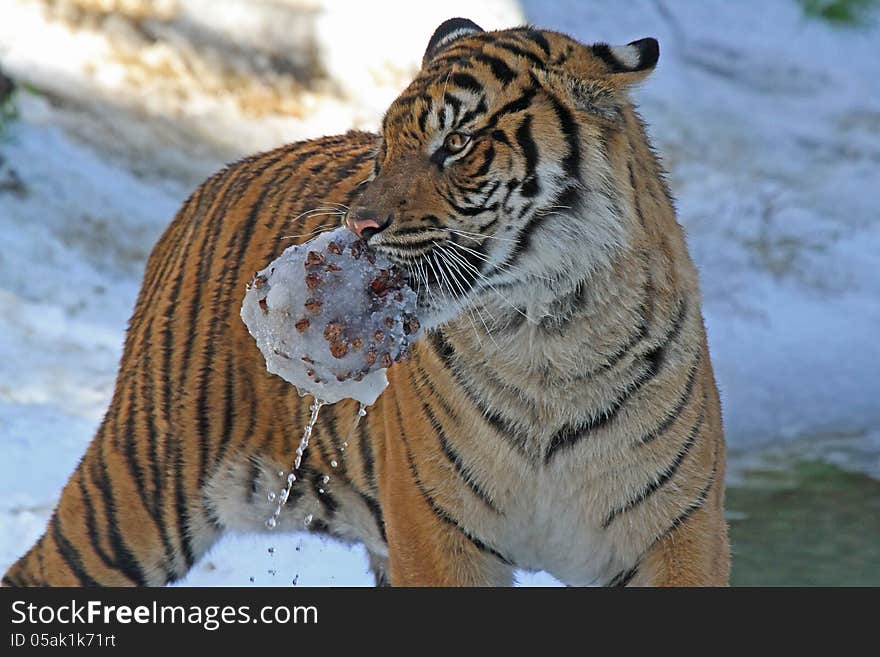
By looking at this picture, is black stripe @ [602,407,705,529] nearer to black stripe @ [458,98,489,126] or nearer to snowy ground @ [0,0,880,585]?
black stripe @ [458,98,489,126]

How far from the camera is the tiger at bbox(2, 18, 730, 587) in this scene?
2463mm

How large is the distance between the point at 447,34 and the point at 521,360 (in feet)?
2.38

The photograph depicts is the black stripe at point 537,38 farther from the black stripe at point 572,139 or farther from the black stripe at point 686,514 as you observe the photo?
the black stripe at point 686,514

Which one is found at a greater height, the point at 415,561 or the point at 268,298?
the point at 268,298

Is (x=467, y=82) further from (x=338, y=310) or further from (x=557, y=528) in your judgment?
(x=557, y=528)

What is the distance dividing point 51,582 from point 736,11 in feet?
23.2

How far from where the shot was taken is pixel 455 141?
2.46 m

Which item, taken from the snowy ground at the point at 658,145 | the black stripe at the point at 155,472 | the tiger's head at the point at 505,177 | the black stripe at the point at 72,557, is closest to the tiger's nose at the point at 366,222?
the tiger's head at the point at 505,177

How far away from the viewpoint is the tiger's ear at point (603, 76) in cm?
251

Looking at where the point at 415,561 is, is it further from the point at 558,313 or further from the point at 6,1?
the point at 6,1

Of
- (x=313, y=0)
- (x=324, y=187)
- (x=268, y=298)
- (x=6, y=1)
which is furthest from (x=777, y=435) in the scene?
(x=6, y=1)

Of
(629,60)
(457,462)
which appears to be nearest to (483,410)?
(457,462)

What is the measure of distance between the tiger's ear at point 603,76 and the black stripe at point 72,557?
61.9 inches

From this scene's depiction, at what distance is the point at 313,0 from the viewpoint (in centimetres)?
823
